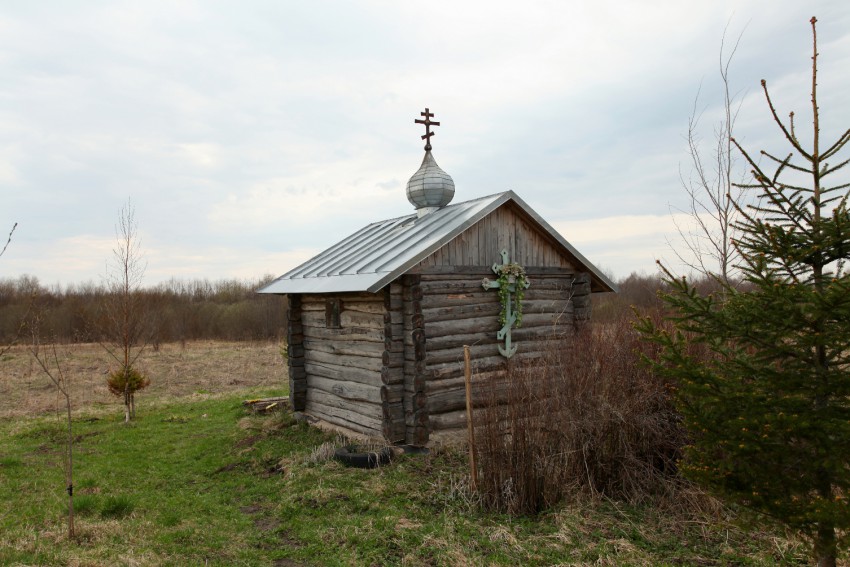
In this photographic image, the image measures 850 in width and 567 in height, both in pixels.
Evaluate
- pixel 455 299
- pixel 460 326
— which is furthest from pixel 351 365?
pixel 455 299

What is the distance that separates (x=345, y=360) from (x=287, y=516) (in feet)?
13.6

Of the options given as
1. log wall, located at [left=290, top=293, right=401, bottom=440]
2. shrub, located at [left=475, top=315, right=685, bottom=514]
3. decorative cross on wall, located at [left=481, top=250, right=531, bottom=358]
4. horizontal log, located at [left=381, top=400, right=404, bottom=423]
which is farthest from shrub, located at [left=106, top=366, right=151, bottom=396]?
shrub, located at [left=475, top=315, right=685, bottom=514]

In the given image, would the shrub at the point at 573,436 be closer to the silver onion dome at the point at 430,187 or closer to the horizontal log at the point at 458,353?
the horizontal log at the point at 458,353

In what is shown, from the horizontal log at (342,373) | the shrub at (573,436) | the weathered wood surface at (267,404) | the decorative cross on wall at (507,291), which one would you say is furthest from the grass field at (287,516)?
the decorative cross on wall at (507,291)

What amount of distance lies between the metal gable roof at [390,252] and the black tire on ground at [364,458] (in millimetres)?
2617

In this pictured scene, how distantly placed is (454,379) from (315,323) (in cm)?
375

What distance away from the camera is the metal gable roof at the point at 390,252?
9.56 m

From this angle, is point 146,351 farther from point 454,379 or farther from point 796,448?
point 796,448

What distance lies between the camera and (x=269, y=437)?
11.8 meters

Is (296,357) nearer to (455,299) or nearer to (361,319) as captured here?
(361,319)

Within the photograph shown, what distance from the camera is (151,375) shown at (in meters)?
22.5

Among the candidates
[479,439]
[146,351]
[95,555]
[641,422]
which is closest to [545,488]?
[479,439]

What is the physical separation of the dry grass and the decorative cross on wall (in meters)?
11.4

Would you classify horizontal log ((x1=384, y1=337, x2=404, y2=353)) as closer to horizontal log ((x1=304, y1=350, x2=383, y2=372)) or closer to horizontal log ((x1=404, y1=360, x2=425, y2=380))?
horizontal log ((x1=404, y1=360, x2=425, y2=380))
